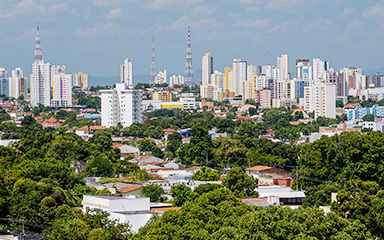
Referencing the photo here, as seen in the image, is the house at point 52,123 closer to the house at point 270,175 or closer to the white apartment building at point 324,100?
the white apartment building at point 324,100

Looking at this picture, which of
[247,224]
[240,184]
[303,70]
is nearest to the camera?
[247,224]

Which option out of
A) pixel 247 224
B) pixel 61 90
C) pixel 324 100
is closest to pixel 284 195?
pixel 247 224

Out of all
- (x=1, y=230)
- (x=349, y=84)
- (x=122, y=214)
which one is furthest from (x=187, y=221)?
(x=349, y=84)

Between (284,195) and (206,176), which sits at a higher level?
(206,176)

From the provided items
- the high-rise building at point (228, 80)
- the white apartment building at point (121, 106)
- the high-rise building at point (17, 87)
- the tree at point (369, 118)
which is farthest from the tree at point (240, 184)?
the high-rise building at point (228, 80)

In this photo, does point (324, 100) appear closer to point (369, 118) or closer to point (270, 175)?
point (369, 118)
